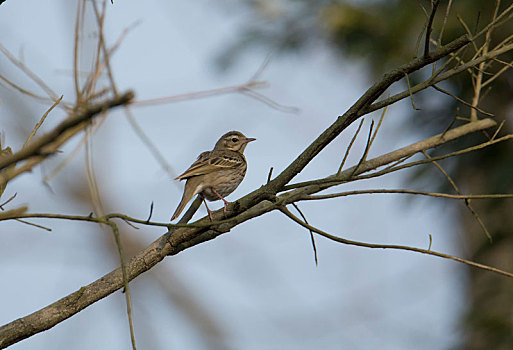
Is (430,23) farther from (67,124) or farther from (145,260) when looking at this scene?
(67,124)

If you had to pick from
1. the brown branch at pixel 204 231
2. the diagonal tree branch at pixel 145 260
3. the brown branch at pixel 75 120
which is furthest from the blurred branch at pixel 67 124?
the brown branch at pixel 204 231

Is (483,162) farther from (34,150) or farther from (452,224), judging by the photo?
(34,150)

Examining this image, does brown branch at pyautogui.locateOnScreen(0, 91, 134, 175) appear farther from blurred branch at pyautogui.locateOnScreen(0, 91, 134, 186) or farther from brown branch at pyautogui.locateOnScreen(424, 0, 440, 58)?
brown branch at pyautogui.locateOnScreen(424, 0, 440, 58)

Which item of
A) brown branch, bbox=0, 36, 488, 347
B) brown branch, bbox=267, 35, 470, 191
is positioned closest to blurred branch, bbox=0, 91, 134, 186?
brown branch, bbox=0, 36, 488, 347

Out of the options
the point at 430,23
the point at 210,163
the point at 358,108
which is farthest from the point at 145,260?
the point at 210,163

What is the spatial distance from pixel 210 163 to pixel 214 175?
0.30m

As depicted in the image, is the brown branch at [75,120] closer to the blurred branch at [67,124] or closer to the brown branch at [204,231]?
the blurred branch at [67,124]

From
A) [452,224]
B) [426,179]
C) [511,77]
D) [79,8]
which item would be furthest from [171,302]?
[79,8]

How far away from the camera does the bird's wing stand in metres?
5.98

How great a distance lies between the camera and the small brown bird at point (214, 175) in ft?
19.1

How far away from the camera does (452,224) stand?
37.8 feet

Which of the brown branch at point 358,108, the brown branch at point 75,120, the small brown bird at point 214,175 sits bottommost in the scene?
the brown branch at point 75,120

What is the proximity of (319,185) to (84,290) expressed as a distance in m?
1.31

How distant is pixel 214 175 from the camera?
19.8 ft
